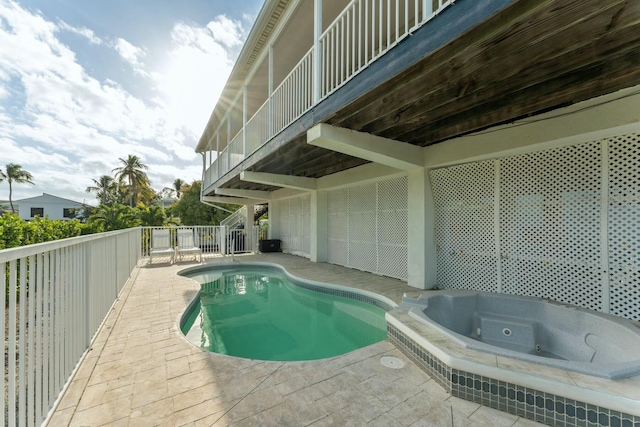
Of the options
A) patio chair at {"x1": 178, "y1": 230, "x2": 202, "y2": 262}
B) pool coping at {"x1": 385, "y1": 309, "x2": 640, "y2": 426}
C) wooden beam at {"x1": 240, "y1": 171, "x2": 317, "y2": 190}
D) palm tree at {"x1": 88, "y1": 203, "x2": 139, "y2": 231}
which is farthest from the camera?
palm tree at {"x1": 88, "y1": 203, "x2": 139, "y2": 231}

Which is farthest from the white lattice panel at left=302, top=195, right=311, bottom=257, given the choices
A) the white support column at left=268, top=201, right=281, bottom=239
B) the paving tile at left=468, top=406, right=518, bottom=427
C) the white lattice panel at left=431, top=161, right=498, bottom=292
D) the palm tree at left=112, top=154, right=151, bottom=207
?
the palm tree at left=112, top=154, right=151, bottom=207

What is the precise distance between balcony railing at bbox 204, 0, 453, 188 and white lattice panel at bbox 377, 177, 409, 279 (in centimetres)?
305

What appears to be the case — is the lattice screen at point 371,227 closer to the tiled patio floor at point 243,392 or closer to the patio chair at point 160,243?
the tiled patio floor at point 243,392

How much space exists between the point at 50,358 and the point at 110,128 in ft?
57.6

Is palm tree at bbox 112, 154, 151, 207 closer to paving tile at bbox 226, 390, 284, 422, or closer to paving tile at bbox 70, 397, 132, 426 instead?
paving tile at bbox 70, 397, 132, 426

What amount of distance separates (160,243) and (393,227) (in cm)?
802

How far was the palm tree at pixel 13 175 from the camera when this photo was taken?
1229 inches

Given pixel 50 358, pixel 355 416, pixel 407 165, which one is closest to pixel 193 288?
pixel 50 358

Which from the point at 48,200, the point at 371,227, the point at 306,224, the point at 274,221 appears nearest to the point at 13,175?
the point at 48,200

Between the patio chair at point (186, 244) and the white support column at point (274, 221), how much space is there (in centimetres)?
397

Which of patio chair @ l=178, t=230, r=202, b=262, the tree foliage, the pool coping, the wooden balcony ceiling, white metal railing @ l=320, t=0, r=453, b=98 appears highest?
white metal railing @ l=320, t=0, r=453, b=98

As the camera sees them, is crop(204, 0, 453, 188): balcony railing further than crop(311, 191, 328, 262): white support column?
No

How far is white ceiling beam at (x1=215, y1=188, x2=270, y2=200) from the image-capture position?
1155cm

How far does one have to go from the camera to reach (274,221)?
13367mm
